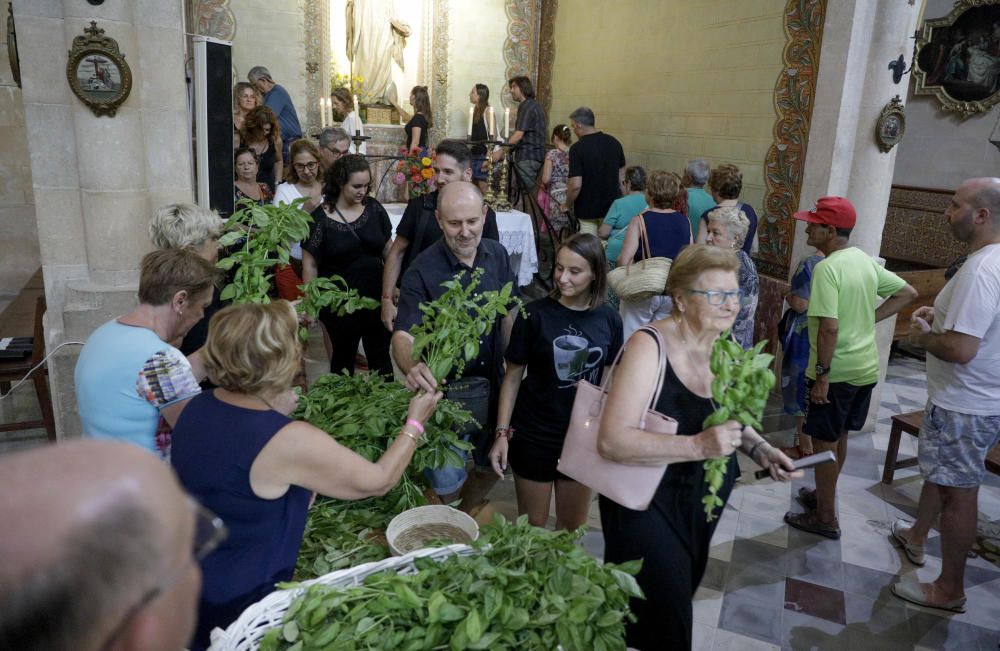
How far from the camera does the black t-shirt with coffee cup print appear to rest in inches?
107

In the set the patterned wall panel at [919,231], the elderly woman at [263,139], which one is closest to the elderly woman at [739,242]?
the elderly woman at [263,139]

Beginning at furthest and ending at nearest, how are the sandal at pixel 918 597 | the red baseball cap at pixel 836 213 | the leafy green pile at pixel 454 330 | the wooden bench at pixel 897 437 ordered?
the wooden bench at pixel 897 437 → the red baseball cap at pixel 836 213 → the sandal at pixel 918 597 → the leafy green pile at pixel 454 330

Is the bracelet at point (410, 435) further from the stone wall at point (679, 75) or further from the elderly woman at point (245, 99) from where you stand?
the elderly woman at point (245, 99)

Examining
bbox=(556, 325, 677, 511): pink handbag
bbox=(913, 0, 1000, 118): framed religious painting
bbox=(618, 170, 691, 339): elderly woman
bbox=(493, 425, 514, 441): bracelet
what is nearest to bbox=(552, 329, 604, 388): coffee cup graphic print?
bbox=(493, 425, 514, 441): bracelet

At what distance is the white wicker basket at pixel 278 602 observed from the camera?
4.99 feet

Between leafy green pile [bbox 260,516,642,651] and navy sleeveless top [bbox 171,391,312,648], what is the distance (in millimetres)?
192

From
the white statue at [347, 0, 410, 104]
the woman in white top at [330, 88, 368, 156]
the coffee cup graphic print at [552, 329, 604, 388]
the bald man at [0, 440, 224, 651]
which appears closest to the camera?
the bald man at [0, 440, 224, 651]

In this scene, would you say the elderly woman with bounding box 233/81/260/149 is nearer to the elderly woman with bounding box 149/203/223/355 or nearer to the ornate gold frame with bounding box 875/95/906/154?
the elderly woman with bounding box 149/203/223/355

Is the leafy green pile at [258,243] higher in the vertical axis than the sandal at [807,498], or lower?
higher

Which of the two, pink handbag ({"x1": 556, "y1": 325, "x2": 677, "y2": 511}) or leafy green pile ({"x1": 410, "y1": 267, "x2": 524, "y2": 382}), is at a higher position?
leafy green pile ({"x1": 410, "y1": 267, "x2": 524, "y2": 382})

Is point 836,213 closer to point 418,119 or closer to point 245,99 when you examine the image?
point 245,99

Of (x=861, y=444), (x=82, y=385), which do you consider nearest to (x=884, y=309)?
(x=861, y=444)

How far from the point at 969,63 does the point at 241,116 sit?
27.1 feet

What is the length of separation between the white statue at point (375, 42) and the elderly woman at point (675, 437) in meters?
8.59
